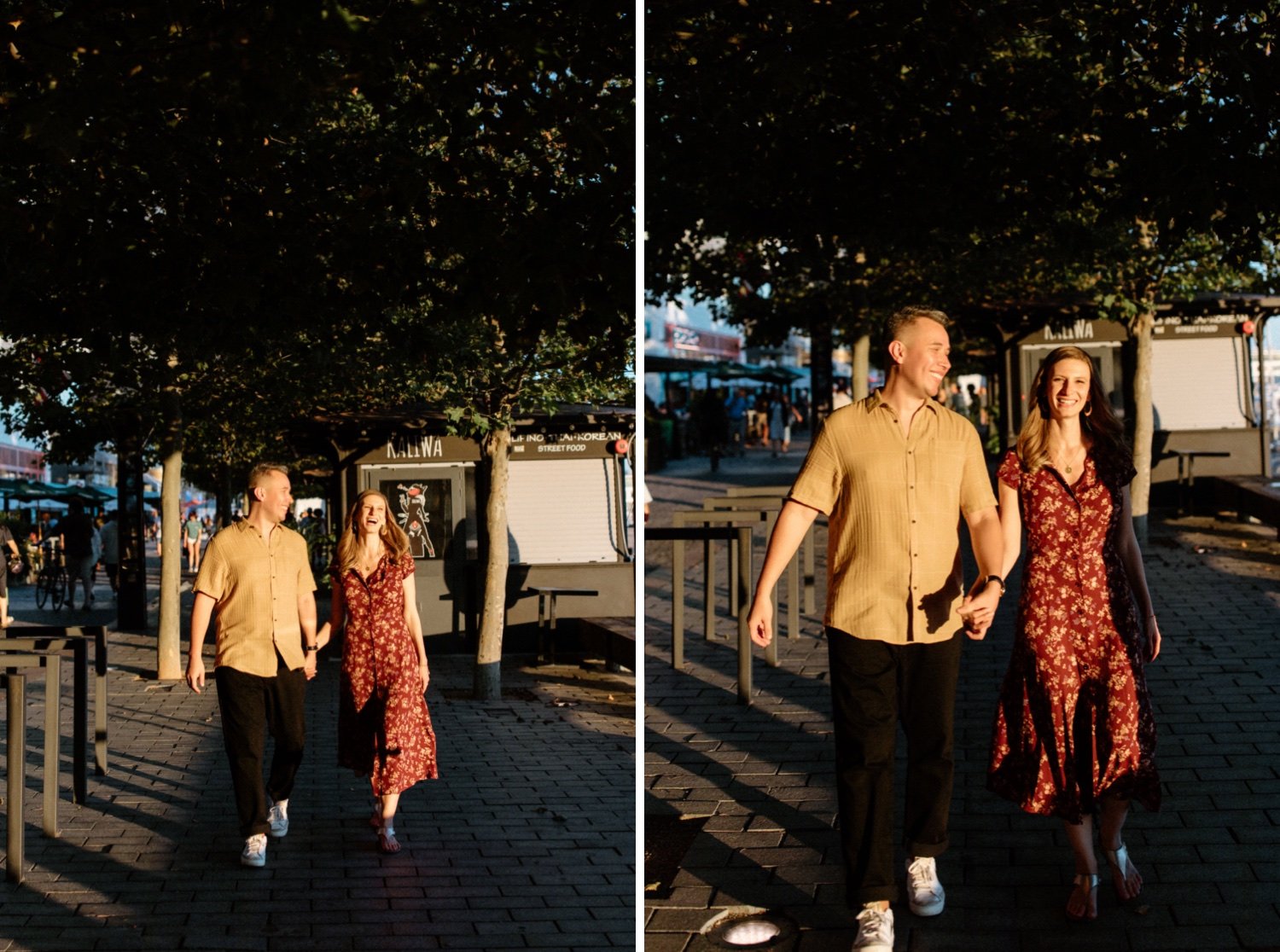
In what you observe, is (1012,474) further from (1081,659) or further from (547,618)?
(547,618)

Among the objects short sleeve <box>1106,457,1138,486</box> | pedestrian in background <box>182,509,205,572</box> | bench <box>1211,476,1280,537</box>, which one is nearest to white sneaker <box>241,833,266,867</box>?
short sleeve <box>1106,457,1138,486</box>

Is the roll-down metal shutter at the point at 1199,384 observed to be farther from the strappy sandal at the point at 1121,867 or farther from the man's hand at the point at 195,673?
the strappy sandal at the point at 1121,867

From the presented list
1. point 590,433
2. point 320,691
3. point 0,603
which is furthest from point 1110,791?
point 0,603

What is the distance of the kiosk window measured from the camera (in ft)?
52.7

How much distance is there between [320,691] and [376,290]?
628 centimetres

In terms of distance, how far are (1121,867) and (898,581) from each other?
1.10m

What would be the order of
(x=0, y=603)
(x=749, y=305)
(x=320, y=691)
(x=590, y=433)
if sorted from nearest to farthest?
1. (x=320, y=691)
2. (x=590, y=433)
3. (x=0, y=603)
4. (x=749, y=305)

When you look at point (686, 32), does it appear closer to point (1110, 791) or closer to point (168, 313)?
point (168, 313)

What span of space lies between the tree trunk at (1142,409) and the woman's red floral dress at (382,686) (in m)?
10.6

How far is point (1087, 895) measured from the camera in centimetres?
471

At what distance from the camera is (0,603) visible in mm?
18531

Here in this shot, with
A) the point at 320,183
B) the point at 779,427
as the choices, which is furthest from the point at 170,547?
the point at 779,427

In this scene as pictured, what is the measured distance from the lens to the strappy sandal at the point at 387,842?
727cm

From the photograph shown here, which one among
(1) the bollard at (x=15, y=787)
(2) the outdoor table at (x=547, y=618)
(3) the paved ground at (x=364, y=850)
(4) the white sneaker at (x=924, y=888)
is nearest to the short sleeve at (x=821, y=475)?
(4) the white sneaker at (x=924, y=888)
